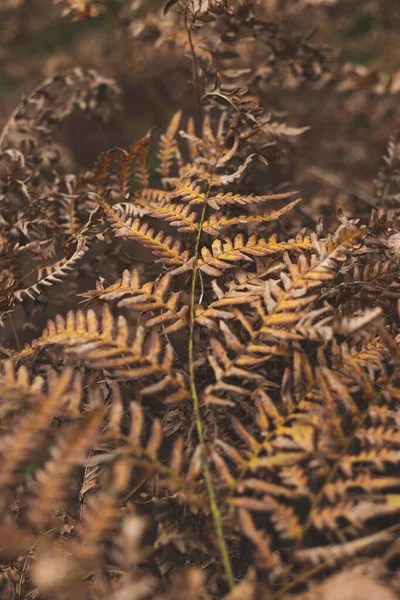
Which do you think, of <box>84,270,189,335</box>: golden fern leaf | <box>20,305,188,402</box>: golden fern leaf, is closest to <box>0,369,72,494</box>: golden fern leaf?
<box>20,305,188,402</box>: golden fern leaf

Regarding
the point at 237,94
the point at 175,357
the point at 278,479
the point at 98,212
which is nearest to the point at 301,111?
the point at 237,94

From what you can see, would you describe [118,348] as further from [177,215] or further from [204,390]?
→ [177,215]

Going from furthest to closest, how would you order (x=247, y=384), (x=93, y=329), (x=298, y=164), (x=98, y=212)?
(x=298, y=164) < (x=98, y=212) < (x=247, y=384) < (x=93, y=329)

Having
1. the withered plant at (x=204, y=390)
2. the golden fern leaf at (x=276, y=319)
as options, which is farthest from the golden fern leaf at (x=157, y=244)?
the golden fern leaf at (x=276, y=319)

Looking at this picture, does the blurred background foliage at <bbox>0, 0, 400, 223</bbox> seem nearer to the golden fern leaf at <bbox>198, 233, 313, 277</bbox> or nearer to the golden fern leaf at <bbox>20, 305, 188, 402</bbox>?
the golden fern leaf at <bbox>198, 233, 313, 277</bbox>

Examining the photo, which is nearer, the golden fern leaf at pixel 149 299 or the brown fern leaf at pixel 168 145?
the golden fern leaf at pixel 149 299

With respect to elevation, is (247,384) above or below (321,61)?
below

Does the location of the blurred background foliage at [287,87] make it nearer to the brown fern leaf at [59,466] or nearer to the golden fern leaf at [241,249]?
the golden fern leaf at [241,249]

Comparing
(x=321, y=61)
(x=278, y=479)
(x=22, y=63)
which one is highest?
(x=22, y=63)

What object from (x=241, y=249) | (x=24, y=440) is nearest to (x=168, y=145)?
(x=241, y=249)

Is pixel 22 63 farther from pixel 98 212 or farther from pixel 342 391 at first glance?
pixel 342 391
